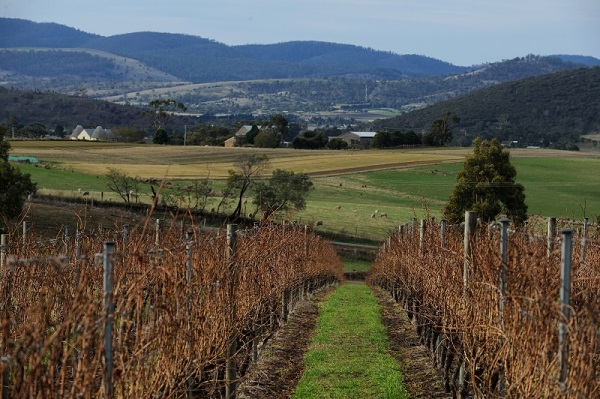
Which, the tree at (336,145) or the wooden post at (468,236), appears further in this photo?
the tree at (336,145)

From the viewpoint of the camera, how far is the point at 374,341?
1596 cm

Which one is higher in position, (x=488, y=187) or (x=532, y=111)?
(x=532, y=111)

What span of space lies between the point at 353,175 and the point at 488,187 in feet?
96.1

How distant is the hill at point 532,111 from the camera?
501 feet

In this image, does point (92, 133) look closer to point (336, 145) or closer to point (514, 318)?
point (336, 145)

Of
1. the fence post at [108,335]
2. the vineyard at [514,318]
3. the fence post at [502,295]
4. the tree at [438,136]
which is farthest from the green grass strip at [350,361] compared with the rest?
the tree at [438,136]

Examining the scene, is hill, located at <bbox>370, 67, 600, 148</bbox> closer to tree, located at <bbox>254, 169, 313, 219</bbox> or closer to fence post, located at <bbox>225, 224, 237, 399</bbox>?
tree, located at <bbox>254, 169, 313, 219</bbox>

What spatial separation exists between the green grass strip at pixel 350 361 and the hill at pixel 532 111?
12599cm

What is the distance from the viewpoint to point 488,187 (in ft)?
180

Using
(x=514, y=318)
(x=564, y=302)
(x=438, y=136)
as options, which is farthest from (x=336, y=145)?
(x=564, y=302)

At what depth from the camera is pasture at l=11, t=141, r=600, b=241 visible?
63.9 metres

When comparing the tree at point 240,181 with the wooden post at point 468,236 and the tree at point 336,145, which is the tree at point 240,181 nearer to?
the wooden post at point 468,236

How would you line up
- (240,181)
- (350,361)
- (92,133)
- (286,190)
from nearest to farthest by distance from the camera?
(350,361) → (286,190) → (240,181) → (92,133)

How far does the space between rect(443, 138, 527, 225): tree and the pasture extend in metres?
3.16
